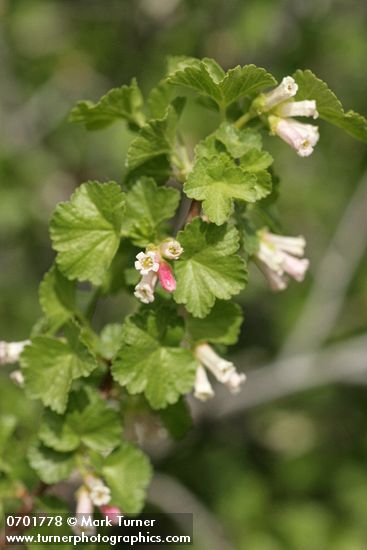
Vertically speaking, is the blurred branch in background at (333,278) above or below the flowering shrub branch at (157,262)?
above

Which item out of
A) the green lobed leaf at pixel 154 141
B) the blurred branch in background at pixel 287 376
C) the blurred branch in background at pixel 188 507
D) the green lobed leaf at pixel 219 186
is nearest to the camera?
the green lobed leaf at pixel 219 186

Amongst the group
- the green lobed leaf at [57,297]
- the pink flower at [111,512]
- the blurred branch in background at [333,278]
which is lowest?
the pink flower at [111,512]

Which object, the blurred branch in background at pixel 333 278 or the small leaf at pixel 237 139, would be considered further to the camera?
the blurred branch in background at pixel 333 278

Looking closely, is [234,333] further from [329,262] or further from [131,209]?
[329,262]

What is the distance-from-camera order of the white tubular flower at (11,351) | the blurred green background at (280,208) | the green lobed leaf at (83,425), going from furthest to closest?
the blurred green background at (280,208)
the white tubular flower at (11,351)
the green lobed leaf at (83,425)

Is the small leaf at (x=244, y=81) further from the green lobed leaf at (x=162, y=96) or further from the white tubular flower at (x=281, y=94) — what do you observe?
the green lobed leaf at (x=162, y=96)

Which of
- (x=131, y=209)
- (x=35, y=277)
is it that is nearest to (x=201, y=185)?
(x=131, y=209)

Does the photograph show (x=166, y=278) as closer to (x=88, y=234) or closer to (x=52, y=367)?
(x=88, y=234)

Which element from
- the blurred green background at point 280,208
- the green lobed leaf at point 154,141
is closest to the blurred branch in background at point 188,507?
the blurred green background at point 280,208

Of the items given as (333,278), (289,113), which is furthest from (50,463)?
(333,278)
